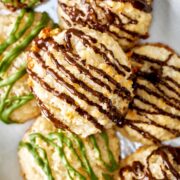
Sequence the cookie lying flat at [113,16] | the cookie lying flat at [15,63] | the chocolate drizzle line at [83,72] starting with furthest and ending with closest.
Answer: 1. the cookie lying flat at [15,63]
2. the cookie lying flat at [113,16]
3. the chocolate drizzle line at [83,72]

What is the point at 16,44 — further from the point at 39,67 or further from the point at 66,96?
the point at 66,96

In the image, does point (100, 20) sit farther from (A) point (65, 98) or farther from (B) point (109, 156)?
(B) point (109, 156)

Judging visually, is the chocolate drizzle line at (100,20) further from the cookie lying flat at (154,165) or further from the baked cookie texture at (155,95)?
the cookie lying flat at (154,165)

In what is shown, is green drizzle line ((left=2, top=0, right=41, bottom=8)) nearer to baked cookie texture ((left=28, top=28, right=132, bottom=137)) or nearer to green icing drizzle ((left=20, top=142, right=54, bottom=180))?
baked cookie texture ((left=28, top=28, right=132, bottom=137))

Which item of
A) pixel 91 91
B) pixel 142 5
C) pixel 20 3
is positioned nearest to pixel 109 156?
pixel 91 91

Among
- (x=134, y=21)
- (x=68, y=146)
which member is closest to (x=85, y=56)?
(x=134, y=21)

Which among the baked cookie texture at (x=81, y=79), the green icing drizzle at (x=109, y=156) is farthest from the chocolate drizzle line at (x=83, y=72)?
the green icing drizzle at (x=109, y=156)
